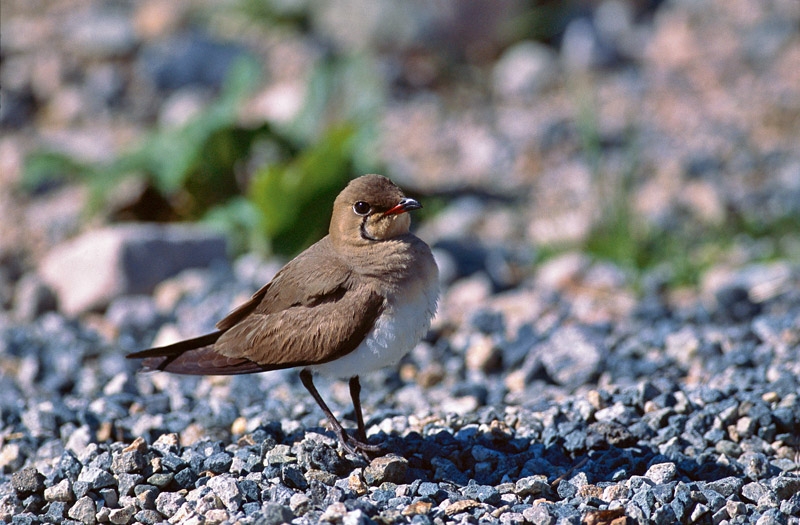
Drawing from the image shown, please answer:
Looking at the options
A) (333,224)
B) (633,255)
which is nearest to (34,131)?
(633,255)

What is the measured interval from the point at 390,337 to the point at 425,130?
6421 mm

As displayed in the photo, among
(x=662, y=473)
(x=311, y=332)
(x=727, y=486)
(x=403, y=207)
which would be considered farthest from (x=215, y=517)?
(x=727, y=486)

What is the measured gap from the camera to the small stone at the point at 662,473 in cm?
403

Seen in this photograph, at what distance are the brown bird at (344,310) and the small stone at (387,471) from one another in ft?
0.50

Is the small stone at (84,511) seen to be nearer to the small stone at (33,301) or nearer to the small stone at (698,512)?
the small stone at (698,512)

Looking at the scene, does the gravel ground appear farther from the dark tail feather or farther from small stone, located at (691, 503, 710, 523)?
the dark tail feather

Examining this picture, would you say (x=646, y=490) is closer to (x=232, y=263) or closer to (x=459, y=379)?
(x=459, y=379)

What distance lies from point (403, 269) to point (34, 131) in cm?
728

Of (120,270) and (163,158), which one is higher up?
(163,158)

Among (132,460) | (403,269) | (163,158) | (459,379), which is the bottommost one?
(459,379)

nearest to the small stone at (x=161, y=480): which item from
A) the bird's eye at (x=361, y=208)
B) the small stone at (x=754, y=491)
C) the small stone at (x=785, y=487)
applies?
the bird's eye at (x=361, y=208)

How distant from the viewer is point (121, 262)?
23.4ft

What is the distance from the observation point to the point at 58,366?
234 inches

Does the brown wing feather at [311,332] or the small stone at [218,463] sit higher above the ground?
the brown wing feather at [311,332]
